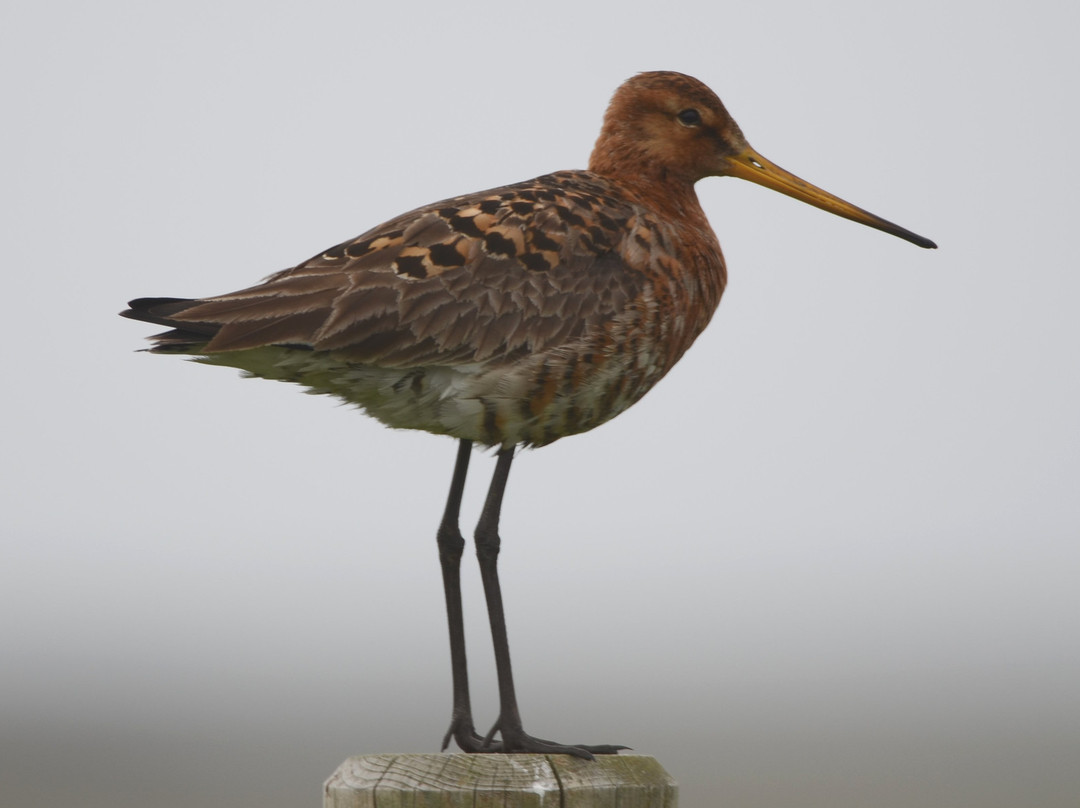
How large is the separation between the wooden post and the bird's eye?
3.97 metres

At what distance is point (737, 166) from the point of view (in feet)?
30.3

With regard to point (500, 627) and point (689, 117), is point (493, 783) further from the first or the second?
point (689, 117)

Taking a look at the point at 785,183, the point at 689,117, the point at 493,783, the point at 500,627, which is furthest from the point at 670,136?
the point at 493,783

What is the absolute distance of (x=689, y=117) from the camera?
29.7ft

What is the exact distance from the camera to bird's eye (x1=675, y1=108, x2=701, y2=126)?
29.7 feet

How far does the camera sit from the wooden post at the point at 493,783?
5.91 meters

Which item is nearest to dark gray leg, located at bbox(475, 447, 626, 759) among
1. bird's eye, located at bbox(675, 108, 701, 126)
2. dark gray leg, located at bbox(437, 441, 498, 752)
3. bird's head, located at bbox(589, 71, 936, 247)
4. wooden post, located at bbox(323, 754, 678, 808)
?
dark gray leg, located at bbox(437, 441, 498, 752)

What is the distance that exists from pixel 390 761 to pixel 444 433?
87.3 inches

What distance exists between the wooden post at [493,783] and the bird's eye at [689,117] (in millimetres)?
3970

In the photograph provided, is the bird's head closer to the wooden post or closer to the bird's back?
the bird's back

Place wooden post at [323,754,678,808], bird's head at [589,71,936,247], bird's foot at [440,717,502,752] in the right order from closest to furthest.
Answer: wooden post at [323,754,678,808] < bird's foot at [440,717,502,752] < bird's head at [589,71,936,247]

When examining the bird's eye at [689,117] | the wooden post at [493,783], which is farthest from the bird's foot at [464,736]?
the bird's eye at [689,117]

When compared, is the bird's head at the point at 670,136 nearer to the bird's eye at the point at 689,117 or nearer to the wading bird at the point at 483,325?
the bird's eye at the point at 689,117

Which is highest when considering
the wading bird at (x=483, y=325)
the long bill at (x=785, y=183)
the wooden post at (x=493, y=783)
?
the long bill at (x=785, y=183)
